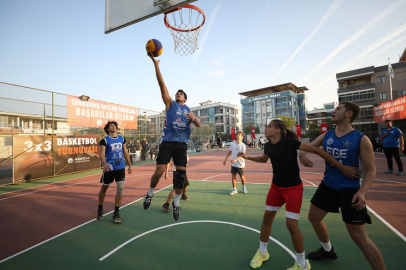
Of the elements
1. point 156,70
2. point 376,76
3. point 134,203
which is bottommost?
point 134,203

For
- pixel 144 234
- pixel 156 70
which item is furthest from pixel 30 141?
pixel 156 70

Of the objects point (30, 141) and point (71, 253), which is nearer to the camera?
point (71, 253)

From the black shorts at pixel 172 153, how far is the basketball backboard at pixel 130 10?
141 inches

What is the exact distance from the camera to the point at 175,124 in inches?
156

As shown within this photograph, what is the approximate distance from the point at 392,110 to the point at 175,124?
27.3 metres

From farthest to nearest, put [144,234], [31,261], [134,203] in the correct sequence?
[134,203] < [144,234] < [31,261]

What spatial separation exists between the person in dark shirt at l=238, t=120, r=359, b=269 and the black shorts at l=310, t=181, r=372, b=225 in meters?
0.32

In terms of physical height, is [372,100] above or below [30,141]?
above

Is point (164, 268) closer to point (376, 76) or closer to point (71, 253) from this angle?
point (71, 253)

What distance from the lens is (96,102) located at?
14852 millimetres

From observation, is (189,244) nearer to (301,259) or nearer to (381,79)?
(301,259)

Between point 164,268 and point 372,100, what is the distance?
55746 millimetres

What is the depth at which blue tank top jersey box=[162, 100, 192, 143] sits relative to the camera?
3.95 metres

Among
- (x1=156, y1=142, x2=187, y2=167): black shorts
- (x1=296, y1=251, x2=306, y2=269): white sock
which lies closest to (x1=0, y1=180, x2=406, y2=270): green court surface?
(x1=296, y1=251, x2=306, y2=269): white sock
